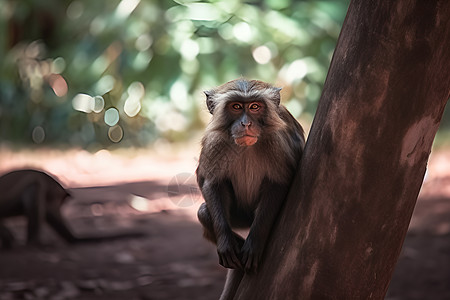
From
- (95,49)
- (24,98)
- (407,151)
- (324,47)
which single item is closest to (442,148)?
(324,47)

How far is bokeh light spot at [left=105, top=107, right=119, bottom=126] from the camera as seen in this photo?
857cm

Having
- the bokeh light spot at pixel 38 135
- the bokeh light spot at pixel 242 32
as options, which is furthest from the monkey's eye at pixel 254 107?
the bokeh light spot at pixel 38 135

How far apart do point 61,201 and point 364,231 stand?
452 cm

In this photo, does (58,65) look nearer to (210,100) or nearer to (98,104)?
(98,104)

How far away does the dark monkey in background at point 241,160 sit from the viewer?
7.65ft

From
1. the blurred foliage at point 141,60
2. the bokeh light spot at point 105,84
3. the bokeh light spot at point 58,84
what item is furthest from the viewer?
the bokeh light spot at point 58,84

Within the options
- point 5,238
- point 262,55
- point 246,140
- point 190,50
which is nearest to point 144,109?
point 190,50

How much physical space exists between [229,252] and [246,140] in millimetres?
459

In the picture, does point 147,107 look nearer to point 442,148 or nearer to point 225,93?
point 442,148

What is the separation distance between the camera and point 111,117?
878cm

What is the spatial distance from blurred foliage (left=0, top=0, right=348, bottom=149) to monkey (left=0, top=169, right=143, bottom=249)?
1.77 m

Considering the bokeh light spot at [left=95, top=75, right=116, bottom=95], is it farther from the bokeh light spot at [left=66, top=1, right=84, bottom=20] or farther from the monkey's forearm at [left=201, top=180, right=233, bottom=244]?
the monkey's forearm at [left=201, top=180, right=233, bottom=244]

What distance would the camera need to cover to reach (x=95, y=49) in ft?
26.7

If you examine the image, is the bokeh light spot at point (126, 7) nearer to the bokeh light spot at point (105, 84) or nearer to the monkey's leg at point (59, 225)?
the bokeh light spot at point (105, 84)
